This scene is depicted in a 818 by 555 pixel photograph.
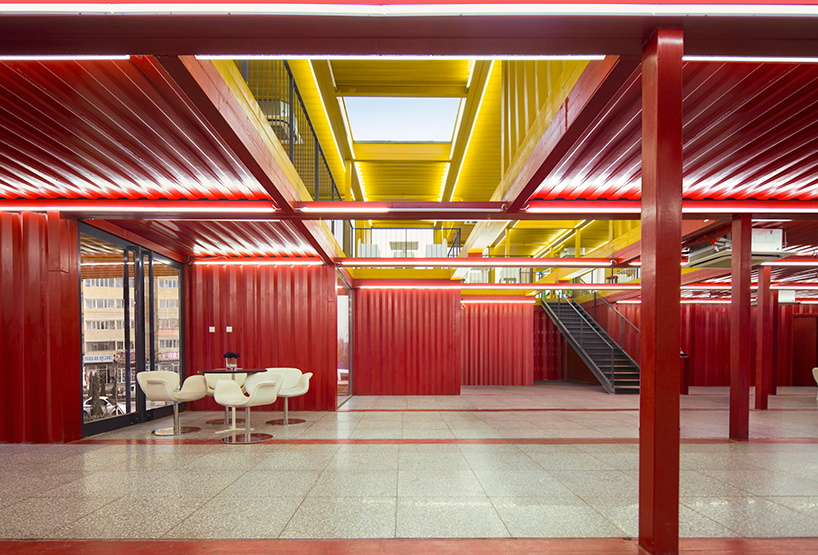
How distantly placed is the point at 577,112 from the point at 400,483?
3.67 metres

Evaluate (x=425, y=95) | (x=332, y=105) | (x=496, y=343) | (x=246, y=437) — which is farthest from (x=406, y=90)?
(x=496, y=343)

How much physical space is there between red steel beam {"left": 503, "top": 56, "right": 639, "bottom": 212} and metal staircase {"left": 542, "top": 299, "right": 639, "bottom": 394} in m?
10.7

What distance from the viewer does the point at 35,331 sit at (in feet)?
20.9

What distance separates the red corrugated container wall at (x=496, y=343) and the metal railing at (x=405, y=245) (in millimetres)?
2546

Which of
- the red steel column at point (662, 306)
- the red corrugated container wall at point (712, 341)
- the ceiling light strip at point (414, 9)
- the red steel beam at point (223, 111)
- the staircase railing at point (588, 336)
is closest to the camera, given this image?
the ceiling light strip at point (414, 9)

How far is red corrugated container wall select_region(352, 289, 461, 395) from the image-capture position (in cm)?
1260

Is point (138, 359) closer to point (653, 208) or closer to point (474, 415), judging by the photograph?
point (474, 415)

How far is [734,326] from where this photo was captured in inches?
267

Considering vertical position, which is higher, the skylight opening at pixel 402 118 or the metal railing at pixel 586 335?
the skylight opening at pixel 402 118

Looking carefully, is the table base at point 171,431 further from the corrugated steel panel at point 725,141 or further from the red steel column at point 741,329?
the red steel column at point 741,329

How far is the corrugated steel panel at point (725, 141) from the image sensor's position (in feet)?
11.5

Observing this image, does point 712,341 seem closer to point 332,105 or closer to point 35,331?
point 332,105

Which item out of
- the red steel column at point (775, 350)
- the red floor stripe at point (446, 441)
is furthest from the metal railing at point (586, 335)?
the red floor stripe at point (446, 441)

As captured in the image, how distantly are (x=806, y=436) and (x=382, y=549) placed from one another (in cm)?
742
